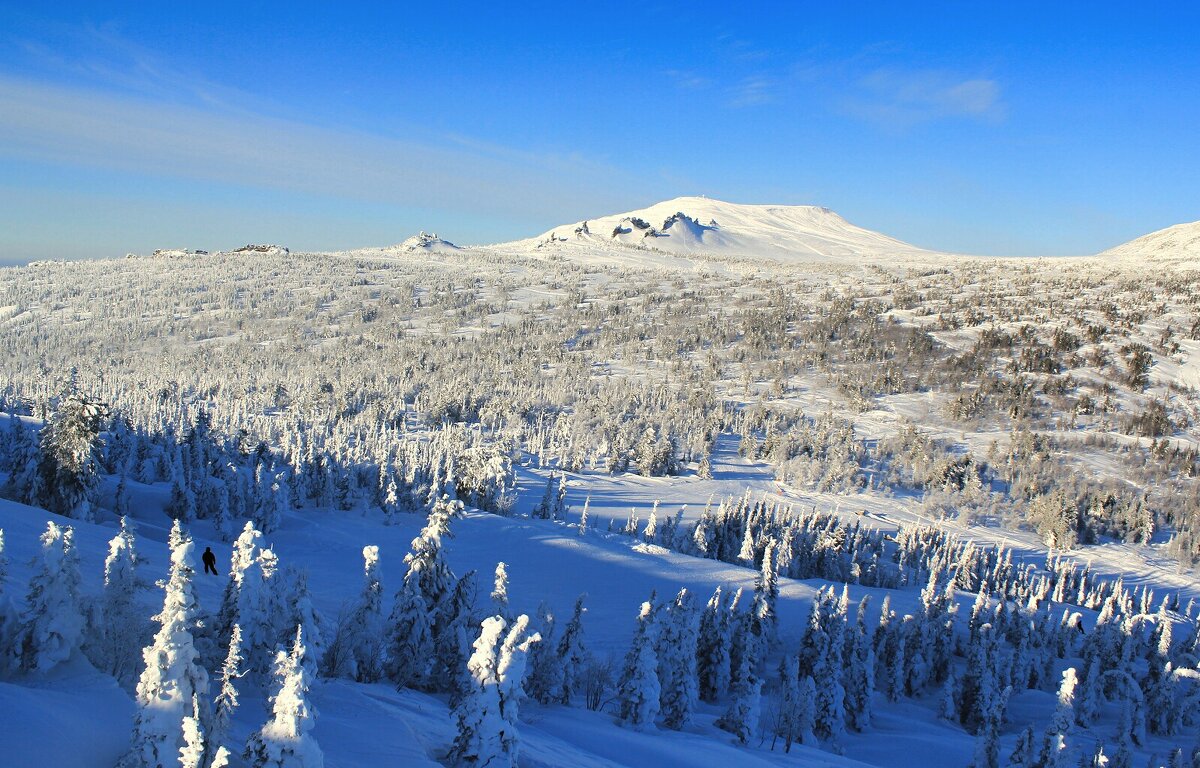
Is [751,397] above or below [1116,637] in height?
above

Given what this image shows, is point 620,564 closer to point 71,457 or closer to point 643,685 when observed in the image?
point 643,685

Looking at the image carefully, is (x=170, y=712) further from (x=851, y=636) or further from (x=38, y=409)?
(x=38, y=409)

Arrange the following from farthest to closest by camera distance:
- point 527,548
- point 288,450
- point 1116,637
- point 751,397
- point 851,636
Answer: point 751,397, point 288,450, point 527,548, point 1116,637, point 851,636

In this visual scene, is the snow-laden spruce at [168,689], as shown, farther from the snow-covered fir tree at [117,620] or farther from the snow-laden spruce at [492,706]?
the snow-covered fir tree at [117,620]

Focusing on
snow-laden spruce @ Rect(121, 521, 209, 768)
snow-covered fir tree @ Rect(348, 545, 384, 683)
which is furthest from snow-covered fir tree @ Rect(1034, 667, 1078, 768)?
snow-laden spruce @ Rect(121, 521, 209, 768)

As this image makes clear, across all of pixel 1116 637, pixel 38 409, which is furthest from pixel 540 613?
pixel 38 409

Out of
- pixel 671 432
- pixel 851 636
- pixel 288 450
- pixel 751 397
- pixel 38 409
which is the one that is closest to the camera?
pixel 851 636

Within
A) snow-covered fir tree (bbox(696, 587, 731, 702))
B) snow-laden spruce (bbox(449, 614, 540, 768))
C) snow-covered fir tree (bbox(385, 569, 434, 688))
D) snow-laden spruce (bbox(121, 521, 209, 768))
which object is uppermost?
snow-laden spruce (bbox(121, 521, 209, 768))

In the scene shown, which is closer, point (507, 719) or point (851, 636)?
point (507, 719)

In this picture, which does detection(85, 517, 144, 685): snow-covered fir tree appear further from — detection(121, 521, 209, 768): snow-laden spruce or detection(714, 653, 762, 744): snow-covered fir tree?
detection(714, 653, 762, 744): snow-covered fir tree
